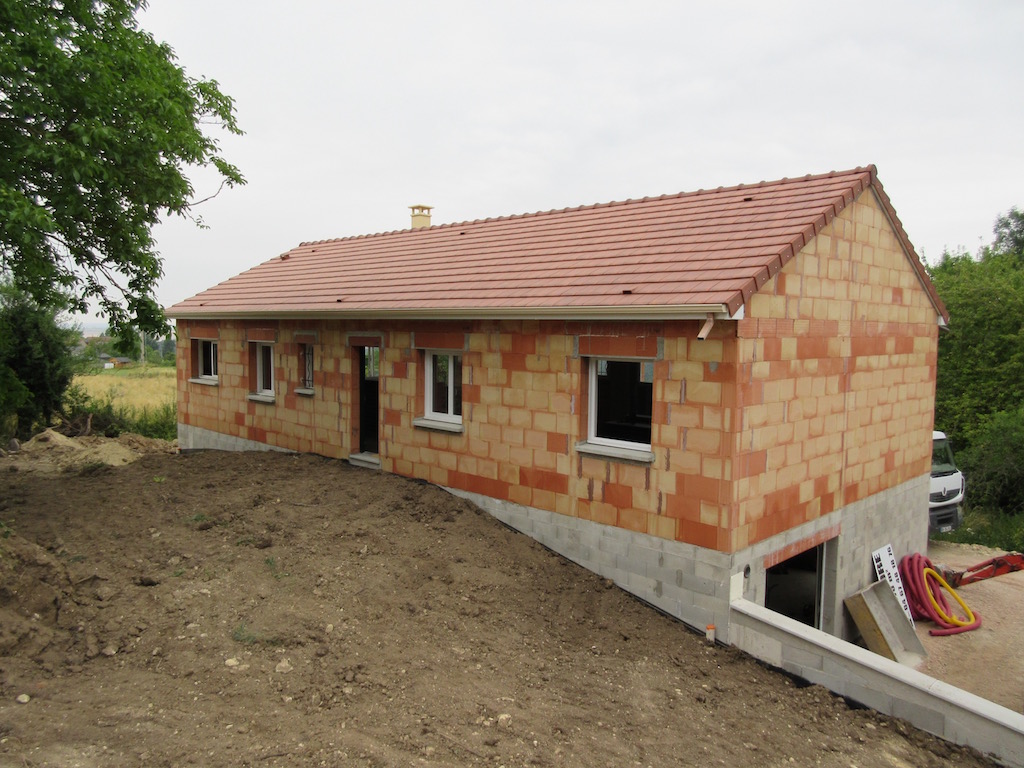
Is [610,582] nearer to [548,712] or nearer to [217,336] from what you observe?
[548,712]

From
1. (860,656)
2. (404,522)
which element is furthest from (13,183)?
(860,656)

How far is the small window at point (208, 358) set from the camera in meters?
16.5

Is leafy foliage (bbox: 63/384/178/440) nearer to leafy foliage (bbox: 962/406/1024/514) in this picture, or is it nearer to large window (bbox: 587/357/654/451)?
large window (bbox: 587/357/654/451)

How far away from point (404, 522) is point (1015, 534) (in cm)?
1576

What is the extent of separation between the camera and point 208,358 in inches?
655

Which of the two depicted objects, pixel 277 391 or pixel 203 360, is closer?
pixel 277 391

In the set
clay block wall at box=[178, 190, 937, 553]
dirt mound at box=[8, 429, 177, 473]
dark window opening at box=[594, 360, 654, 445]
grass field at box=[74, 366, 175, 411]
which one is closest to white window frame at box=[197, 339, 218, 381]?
dirt mound at box=[8, 429, 177, 473]

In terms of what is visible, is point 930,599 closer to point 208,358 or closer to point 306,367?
point 306,367

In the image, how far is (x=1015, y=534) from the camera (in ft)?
58.1

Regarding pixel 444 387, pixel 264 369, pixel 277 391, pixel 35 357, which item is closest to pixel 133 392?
pixel 35 357

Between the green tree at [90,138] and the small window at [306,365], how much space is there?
329cm

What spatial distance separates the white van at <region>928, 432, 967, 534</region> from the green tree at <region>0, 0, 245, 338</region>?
49.8 ft

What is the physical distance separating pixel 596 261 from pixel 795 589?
6282mm

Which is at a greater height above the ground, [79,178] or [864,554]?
[79,178]
